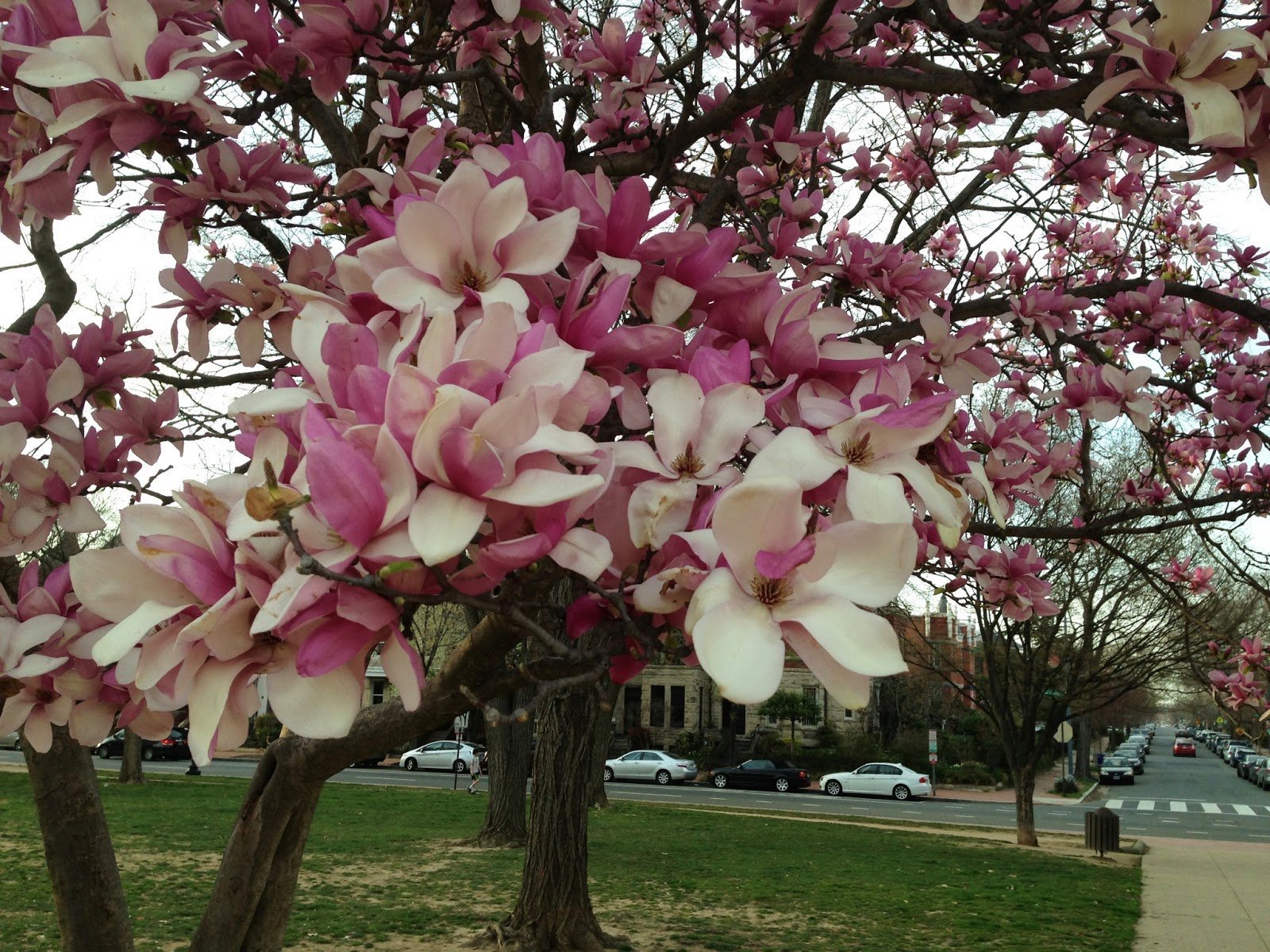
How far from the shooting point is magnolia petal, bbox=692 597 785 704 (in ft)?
2.40

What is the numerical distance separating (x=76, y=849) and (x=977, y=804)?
24757mm

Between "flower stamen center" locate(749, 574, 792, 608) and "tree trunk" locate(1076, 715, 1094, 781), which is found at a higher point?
"flower stamen center" locate(749, 574, 792, 608)

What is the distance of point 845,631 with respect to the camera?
78cm

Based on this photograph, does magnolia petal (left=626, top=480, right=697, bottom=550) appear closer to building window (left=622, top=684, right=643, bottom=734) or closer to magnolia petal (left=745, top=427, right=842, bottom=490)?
magnolia petal (left=745, top=427, right=842, bottom=490)

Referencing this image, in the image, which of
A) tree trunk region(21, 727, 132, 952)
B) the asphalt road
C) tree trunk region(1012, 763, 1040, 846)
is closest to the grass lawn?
tree trunk region(1012, 763, 1040, 846)

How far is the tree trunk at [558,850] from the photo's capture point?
670 cm

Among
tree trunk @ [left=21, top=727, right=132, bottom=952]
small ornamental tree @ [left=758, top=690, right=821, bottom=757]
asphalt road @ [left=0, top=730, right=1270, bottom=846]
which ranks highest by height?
tree trunk @ [left=21, top=727, right=132, bottom=952]

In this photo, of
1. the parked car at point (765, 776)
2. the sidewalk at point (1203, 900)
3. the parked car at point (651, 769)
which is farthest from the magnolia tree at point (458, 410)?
the parked car at point (651, 769)

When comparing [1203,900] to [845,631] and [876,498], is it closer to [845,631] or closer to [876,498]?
[876,498]

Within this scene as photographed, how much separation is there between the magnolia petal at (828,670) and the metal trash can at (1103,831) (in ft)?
47.1

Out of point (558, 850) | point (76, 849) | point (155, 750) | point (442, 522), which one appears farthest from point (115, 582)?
point (155, 750)

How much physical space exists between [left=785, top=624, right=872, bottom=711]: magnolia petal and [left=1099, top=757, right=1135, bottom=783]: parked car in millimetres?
37554

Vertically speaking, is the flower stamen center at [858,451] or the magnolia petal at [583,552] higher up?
the flower stamen center at [858,451]

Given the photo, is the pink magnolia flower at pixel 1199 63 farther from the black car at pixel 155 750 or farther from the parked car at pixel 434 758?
the black car at pixel 155 750
